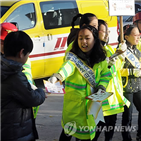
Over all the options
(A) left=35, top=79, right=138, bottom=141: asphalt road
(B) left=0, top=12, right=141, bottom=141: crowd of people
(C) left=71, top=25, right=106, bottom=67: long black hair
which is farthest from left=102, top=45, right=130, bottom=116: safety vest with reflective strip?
(A) left=35, top=79, right=138, bottom=141: asphalt road

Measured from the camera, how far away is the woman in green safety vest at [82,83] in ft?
10.3

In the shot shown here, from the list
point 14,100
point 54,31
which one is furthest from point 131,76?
point 54,31

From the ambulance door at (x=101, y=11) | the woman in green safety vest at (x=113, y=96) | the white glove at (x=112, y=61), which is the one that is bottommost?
the woman in green safety vest at (x=113, y=96)

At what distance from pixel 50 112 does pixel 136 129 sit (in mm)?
1620

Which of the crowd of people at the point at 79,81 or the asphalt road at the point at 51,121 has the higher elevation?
the crowd of people at the point at 79,81

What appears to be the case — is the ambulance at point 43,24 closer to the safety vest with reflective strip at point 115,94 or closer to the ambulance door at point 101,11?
the ambulance door at point 101,11

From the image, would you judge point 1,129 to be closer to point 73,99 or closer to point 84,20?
point 73,99

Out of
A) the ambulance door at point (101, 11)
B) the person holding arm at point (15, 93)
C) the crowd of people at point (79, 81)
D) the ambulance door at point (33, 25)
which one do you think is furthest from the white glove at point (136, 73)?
the ambulance door at point (101, 11)

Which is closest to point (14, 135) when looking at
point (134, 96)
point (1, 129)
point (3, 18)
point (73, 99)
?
point (1, 129)

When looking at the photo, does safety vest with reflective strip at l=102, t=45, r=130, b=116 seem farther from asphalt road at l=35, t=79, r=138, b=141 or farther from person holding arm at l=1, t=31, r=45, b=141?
person holding arm at l=1, t=31, r=45, b=141

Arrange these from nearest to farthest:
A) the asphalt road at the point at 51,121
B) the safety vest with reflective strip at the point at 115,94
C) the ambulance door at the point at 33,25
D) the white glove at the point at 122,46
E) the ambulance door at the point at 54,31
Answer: the safety vest with reflective strip at the point at 115,94 < the white glove at the point at 122,46 < the asphalt road at the point at 51,121 < the ambulance door at the point at 33,25 < the ambulance door at the point at 54,31

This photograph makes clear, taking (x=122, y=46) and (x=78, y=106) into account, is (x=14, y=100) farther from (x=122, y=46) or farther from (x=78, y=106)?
(x=122, y=46)

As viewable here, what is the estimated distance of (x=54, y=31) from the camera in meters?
7.01

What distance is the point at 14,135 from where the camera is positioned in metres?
2.45
